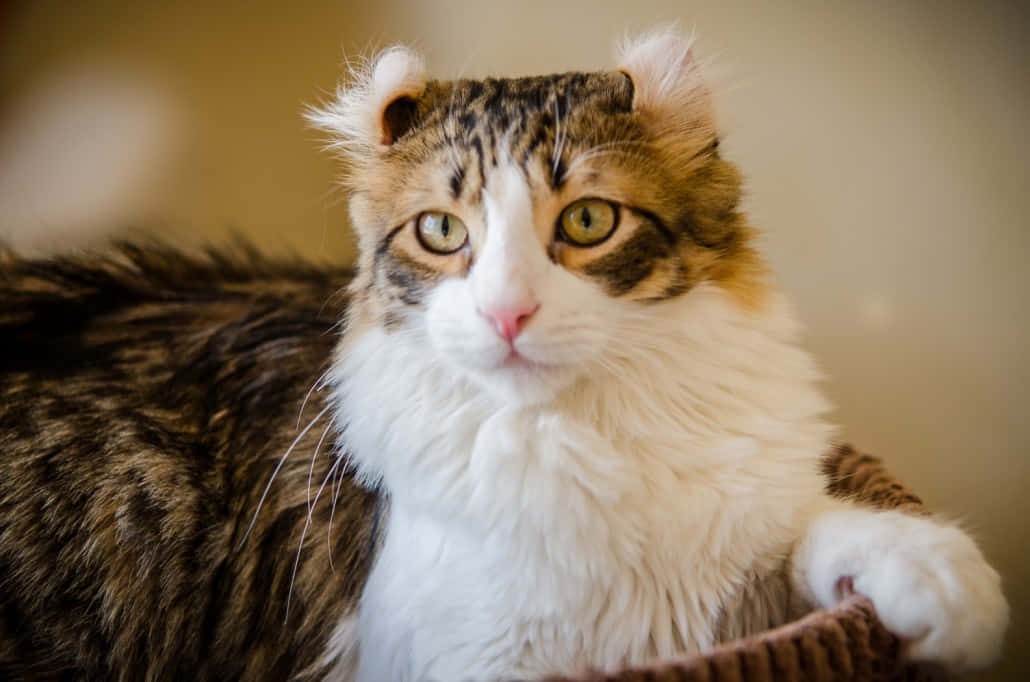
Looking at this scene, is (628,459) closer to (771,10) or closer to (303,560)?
(303,560)

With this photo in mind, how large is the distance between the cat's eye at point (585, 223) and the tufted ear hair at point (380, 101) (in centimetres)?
35

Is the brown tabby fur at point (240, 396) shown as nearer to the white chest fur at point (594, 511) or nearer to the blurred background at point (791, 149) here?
the white chest fur at point (594, 511)

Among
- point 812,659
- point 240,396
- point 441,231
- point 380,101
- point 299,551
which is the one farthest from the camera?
point 240,396

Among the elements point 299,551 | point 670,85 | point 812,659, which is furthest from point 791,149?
point 299,551

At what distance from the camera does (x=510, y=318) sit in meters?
0.93

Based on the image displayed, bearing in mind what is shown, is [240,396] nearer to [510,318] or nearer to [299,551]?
[299,551]

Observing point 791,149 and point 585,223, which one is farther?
point 791,149

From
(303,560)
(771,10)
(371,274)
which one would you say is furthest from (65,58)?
(771,10)

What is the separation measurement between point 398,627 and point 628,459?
1.37 feet

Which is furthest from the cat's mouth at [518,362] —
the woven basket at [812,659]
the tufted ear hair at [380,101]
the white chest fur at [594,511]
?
the tufted ear hair at [380,101]

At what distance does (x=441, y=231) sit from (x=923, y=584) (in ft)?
2.46

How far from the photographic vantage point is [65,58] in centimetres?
206

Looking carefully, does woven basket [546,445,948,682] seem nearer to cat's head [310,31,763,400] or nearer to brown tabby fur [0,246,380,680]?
cat's head [310,31,763,400]

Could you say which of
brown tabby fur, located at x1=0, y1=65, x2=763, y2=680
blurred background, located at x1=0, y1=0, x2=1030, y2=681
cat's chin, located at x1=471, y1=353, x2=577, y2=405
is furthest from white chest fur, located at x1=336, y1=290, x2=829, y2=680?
blurred background, located at x1=0, y1=0, x2=1030, y2=681
